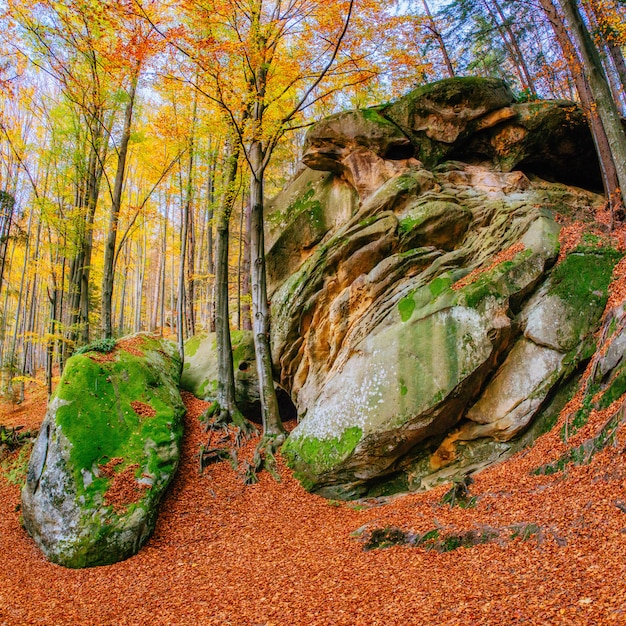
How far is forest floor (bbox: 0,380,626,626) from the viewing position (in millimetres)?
3605

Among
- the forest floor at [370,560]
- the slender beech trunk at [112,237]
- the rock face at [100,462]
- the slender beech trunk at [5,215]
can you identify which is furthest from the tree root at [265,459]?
the slender beech trunk at [5,215]

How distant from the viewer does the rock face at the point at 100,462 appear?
6863mm

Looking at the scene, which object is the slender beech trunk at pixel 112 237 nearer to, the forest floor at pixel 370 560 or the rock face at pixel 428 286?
the rock face at pixel 428 286

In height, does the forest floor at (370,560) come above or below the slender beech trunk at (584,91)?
below

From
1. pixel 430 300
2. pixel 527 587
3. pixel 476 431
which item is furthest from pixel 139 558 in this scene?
pixel 430 300

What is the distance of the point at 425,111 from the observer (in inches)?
486

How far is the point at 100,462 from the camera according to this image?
7723 mm

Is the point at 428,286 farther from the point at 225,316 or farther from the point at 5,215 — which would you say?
the point at 5,215

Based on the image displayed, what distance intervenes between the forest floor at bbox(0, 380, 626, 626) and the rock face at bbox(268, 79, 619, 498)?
107cm

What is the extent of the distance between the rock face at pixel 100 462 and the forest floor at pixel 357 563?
37 cm

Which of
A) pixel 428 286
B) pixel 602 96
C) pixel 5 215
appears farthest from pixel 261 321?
pixel 5 215

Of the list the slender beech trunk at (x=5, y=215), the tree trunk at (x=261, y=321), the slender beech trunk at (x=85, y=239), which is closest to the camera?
the tree trunk at (x=261, y=321)

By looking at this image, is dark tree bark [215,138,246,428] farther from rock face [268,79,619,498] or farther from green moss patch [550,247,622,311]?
green moss patch [550,247,622,311]

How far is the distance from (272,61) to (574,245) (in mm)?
8417
